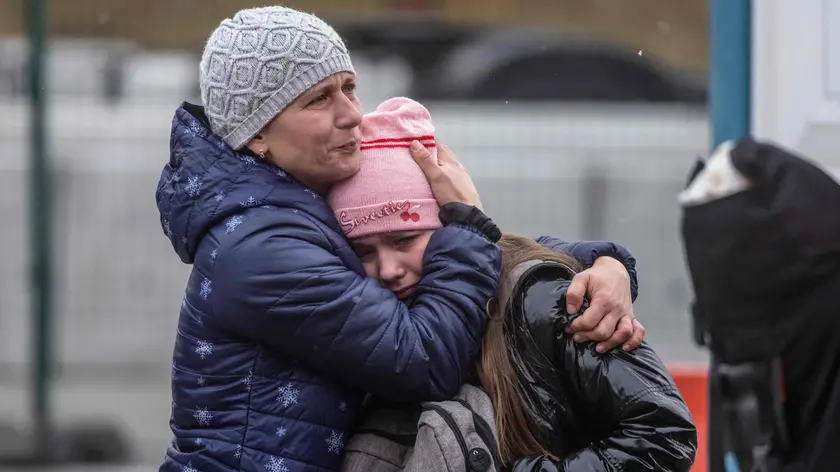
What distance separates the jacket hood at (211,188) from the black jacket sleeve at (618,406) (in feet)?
1.33

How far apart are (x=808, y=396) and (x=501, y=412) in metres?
0.52

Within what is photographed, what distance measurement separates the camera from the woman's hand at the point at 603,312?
1.78 m

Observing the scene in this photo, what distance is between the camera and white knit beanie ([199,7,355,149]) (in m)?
1.85

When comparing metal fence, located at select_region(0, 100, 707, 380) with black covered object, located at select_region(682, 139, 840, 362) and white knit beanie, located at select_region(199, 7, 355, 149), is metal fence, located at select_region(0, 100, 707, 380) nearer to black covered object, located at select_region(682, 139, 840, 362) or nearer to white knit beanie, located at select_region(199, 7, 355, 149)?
white knit beanie, located at select_region(199, 7, 355, 149)

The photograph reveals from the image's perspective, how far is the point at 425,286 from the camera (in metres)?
Result: 1.83

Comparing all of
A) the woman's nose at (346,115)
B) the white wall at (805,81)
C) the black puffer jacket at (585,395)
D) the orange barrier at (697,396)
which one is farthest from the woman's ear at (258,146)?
the orange barrier at (697,396)

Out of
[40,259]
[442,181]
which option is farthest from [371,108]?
[442,181]

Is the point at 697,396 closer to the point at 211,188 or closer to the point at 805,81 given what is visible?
the point at 805,81

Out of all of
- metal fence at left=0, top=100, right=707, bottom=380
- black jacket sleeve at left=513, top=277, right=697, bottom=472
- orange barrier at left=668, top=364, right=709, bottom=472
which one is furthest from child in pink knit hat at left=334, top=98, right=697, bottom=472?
metal fence at left=0, top=100, right=707, bottom=380

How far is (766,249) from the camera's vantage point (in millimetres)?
1377

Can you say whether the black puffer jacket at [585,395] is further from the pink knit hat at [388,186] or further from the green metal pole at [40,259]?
the green metal pole at [40,259]

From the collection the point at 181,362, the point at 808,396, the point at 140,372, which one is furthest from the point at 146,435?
the point at 808,396

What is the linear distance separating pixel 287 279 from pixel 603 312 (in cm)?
47

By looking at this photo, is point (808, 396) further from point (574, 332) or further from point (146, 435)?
point (146, 435)
